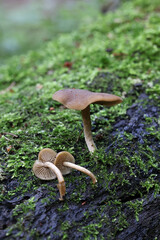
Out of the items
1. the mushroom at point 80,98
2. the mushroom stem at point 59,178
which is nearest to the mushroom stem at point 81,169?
the mushroom stem at point 59,178

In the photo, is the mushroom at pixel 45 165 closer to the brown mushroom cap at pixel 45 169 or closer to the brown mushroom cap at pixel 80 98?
the brown mushroom cap at pixel 45 169

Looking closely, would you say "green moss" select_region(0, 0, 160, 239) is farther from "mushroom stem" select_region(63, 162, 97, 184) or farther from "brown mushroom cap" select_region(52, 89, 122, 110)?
"brown mushroom cap" select_region(52, 89, 122, 110)

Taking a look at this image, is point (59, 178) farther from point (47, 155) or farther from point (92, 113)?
point (92, 113)

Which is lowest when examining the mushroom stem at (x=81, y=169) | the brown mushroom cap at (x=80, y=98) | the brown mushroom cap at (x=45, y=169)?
the mushroom stem at (x=81, y=169)

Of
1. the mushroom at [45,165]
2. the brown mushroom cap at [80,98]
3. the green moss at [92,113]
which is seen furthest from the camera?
the green moss at [92,113]

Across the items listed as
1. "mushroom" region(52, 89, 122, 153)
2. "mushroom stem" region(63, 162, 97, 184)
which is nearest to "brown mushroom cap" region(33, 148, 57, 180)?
"mushroom stem" region(63, 162, 97, 184)

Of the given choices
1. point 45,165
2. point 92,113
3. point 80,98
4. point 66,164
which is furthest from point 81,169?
point 92,113
